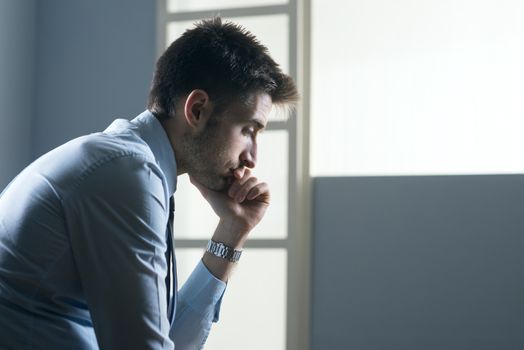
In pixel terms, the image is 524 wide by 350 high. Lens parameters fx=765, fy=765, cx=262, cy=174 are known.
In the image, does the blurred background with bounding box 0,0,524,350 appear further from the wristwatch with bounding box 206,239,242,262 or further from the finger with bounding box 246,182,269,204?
the wristwatch with bounding box 206,239,242,262

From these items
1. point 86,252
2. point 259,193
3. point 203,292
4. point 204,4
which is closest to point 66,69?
point 204,4

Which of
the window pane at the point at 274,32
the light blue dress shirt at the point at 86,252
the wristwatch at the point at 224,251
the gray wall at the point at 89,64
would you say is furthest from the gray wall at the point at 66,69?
the light blue dress shirt at the point at 86,252

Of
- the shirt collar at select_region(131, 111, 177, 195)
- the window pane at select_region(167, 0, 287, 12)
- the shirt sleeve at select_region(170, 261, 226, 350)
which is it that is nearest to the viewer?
the shirt collar at select_region(131, 111, 177, 195)

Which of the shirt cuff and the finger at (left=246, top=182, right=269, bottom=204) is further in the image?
the finger at (left=246, top=182, right=269, bottom=204)

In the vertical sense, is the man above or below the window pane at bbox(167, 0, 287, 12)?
below

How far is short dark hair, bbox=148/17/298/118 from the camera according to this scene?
160cm

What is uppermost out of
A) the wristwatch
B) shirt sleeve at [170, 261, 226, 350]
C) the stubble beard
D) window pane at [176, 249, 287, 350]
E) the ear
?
the ear

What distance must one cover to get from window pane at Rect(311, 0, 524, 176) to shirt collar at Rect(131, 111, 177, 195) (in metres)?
1.74

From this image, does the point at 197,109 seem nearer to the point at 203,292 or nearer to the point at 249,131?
A: the point at 249,131

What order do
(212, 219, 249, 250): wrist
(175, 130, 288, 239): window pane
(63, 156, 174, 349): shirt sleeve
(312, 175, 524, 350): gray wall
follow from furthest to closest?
(175, 130, 288, 239): window pane, (312, 175, 524, 350): gray wall, (212, 219, 249, 250): wrist, (63, 156, 174, 349): shirt sleeve

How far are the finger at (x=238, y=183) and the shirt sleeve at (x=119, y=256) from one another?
638mm

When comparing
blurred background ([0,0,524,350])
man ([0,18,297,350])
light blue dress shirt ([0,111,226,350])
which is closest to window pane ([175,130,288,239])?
blurred background ([0,0,524,350])

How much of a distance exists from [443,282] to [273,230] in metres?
0.72

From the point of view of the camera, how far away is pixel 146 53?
3.47 meters
